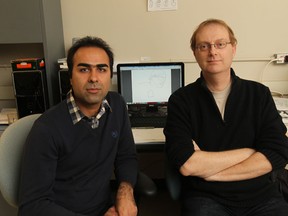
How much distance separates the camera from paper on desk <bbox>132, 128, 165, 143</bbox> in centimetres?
158

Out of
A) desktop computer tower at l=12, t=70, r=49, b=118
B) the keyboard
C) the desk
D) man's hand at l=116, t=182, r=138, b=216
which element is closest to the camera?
man's hand at l=116, t=182, r=138, b=216

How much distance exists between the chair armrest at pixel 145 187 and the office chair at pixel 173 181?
0.08 meters

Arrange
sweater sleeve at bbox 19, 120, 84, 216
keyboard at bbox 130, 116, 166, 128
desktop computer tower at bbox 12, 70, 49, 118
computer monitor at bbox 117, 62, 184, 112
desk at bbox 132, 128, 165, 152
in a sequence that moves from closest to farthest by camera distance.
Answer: sweater sleeve at bbox 19, 120, 84, 216 → desk at bbox 132, 128, 165, 152 → keyboard at bbox 130, 116, 166, 128 → desktop computer tower at bbox 12, 70, 49, 118 → computer monitor at bbox 117, 62, 184, 112

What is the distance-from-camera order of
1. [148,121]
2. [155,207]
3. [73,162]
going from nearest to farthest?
[73,162] < [148,121] < [155,207]

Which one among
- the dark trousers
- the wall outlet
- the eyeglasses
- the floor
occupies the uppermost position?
the eyeglasses

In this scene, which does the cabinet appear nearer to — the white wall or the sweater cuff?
the white wall

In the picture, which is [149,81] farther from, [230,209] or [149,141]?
[230,209]

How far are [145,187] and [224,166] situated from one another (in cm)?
37

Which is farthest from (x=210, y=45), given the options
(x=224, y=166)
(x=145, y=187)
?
(x=145, y=187)

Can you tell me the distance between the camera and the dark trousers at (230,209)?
4.00 feet

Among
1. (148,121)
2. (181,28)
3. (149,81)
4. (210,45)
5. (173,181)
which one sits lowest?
(173,181)

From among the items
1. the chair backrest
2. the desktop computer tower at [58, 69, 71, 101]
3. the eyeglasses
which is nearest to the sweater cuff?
the eyeglasses

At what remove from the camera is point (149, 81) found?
2039 millimetres

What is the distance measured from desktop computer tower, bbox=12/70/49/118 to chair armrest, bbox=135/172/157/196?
3.44 ft
